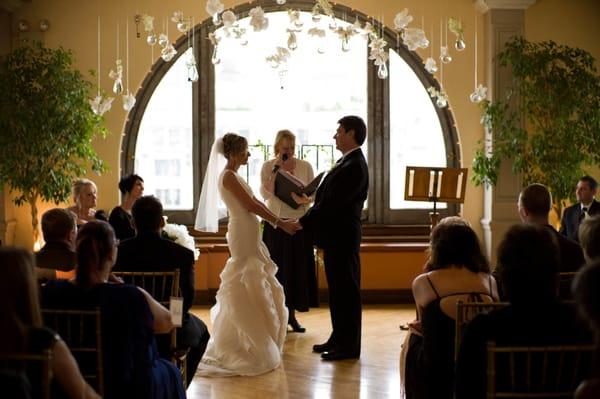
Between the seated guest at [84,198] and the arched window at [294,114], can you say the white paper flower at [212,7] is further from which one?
the arched window at [294,114]

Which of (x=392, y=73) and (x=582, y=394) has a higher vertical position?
(x=392, y=73)

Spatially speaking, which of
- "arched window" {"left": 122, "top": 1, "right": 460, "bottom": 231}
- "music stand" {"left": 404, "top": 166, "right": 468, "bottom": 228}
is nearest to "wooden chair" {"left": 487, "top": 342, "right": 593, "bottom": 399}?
"music stand" {"left": 404, "top": 166, "right": 468, "bottom": 228}

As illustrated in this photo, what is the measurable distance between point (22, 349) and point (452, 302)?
196cm

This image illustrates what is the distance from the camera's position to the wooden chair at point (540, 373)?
9.04ft

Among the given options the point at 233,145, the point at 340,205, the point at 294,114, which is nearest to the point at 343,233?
the point at 340,205

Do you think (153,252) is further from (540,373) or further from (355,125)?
(355,125)

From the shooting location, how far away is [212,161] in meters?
→ 6.66

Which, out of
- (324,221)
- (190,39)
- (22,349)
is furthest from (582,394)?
(190,39)

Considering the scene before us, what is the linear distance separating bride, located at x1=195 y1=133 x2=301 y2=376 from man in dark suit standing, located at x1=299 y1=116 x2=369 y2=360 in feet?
0.78

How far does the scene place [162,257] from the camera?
14.8 ft

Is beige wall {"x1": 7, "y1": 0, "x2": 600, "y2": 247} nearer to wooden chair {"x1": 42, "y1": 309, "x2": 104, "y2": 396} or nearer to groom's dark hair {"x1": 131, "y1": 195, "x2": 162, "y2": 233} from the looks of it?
groom's dark hair {"x1": 131, "y1": 195, "x2": 162, "y2": 233}

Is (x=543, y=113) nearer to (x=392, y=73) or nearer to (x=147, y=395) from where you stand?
(x=392, y=73)

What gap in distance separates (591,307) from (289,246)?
5.64m

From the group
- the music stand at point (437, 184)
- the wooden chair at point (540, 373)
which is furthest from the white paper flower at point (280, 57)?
the wooden chair at point (540, 373)
